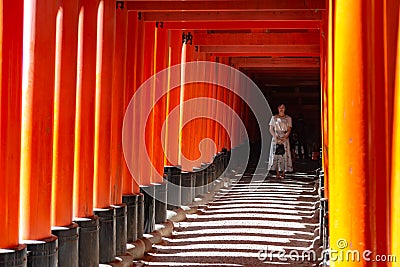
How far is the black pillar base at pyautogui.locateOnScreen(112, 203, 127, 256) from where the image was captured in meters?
8.32

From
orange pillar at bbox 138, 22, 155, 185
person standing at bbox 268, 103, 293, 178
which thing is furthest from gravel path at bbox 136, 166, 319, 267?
person standing at bbox 268, 103, 293, 178

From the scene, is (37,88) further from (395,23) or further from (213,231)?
(213,231)

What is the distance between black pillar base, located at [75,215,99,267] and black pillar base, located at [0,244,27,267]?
5.93 ft

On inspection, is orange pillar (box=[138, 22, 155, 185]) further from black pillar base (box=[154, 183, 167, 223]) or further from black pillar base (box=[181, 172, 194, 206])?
black pillar base (box=[181, 172, 194, 206])

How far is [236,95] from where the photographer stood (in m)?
22.2

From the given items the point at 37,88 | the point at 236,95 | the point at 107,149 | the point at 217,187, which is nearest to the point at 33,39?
the point at 37,88

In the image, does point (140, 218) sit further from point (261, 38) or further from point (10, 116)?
point (261, 38)

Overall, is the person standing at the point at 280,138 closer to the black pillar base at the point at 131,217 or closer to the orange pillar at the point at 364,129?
the black pillar base at the point at 131,217

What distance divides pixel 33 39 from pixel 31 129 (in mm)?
677

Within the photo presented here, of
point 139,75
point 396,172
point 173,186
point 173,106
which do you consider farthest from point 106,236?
point 173,106

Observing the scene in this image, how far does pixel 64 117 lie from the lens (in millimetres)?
6578

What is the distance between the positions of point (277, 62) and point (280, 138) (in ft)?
8.21

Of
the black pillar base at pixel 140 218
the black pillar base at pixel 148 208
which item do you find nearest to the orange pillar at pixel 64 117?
the black pillar base at pixel 140 218

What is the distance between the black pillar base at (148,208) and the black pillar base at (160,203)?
0.99 feet
